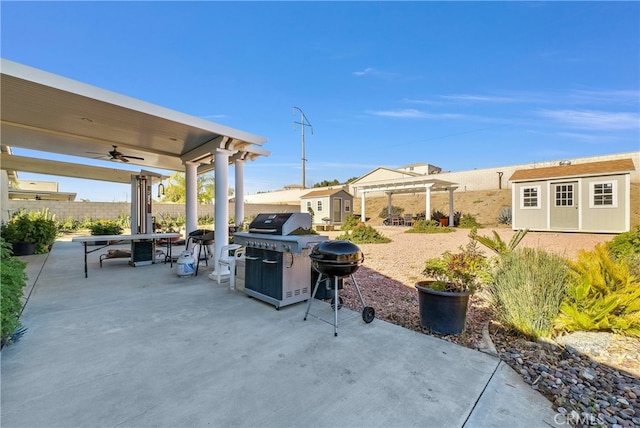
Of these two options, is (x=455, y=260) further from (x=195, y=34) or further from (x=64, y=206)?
(x=64, y=206)

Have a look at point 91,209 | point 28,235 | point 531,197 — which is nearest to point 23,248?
point 28,235

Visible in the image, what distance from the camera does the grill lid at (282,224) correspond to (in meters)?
3.41

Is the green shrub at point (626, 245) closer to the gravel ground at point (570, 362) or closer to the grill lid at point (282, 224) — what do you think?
the gravel ground at point (570, 362)

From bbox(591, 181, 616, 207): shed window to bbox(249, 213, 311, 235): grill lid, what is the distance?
42.5 ft

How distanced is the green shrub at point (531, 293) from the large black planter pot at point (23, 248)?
11.0 m

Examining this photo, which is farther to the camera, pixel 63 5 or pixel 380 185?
pixel 380 185

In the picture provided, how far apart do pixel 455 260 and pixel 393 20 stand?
22.6ft

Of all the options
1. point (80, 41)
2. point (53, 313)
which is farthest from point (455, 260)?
point (80, 41)

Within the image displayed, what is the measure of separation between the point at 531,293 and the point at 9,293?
478 centimetres

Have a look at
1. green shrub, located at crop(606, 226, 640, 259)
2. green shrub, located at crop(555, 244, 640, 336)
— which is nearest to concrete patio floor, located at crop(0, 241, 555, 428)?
green shrub, located at crop(555, 244, 640, 336)

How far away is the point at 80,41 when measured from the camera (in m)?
5.52

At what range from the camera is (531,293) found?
2701mm

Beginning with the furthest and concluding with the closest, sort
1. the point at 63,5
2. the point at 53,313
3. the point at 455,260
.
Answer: the point at 63,5 → the point at 53,313 → the point at 455,260

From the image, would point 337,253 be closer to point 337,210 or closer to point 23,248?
point 23,248
